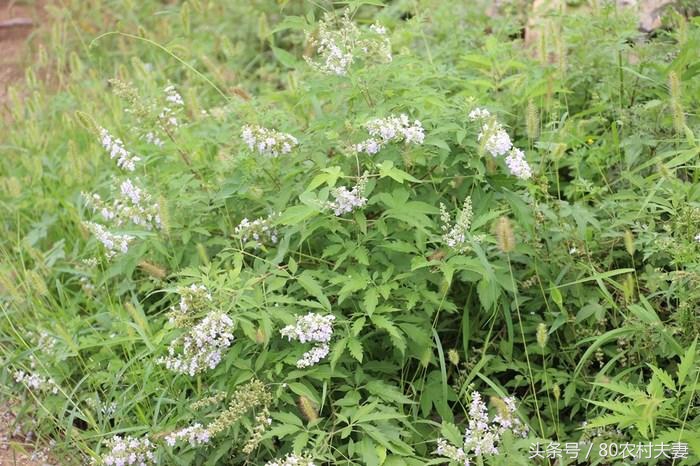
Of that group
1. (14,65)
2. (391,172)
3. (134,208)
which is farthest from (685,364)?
(14,65)

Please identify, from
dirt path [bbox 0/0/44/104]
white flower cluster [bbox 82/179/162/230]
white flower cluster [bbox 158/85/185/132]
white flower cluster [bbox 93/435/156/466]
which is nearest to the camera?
white flower cluster [bbox 93/435/156/466]

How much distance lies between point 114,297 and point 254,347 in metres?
1.16

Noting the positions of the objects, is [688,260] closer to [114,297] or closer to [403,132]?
[403,132]

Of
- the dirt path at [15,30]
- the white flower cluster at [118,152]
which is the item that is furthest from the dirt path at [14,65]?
the white flower cluster at [118,152]

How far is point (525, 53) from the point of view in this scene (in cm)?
496

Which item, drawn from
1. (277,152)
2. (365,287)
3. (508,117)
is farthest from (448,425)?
(508,117)

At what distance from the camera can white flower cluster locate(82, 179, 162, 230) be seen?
374 cm

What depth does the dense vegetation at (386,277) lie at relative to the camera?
312 centimetres

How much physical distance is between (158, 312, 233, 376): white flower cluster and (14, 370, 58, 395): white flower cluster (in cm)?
72

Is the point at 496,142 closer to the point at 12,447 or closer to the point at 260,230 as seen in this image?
the point at 260,230

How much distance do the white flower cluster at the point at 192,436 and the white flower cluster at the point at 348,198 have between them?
34.9 inches

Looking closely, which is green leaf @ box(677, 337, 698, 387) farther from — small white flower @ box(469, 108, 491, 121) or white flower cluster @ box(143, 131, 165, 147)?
white flower cluster @ box(143, 131, 165, 147)

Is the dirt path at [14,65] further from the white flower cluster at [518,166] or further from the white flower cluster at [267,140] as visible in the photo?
the white flower cluster at [518,166]

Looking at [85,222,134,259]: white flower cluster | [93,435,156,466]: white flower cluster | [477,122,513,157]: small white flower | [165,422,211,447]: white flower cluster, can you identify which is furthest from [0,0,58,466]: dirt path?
[477,122,513,157]: small white flower
